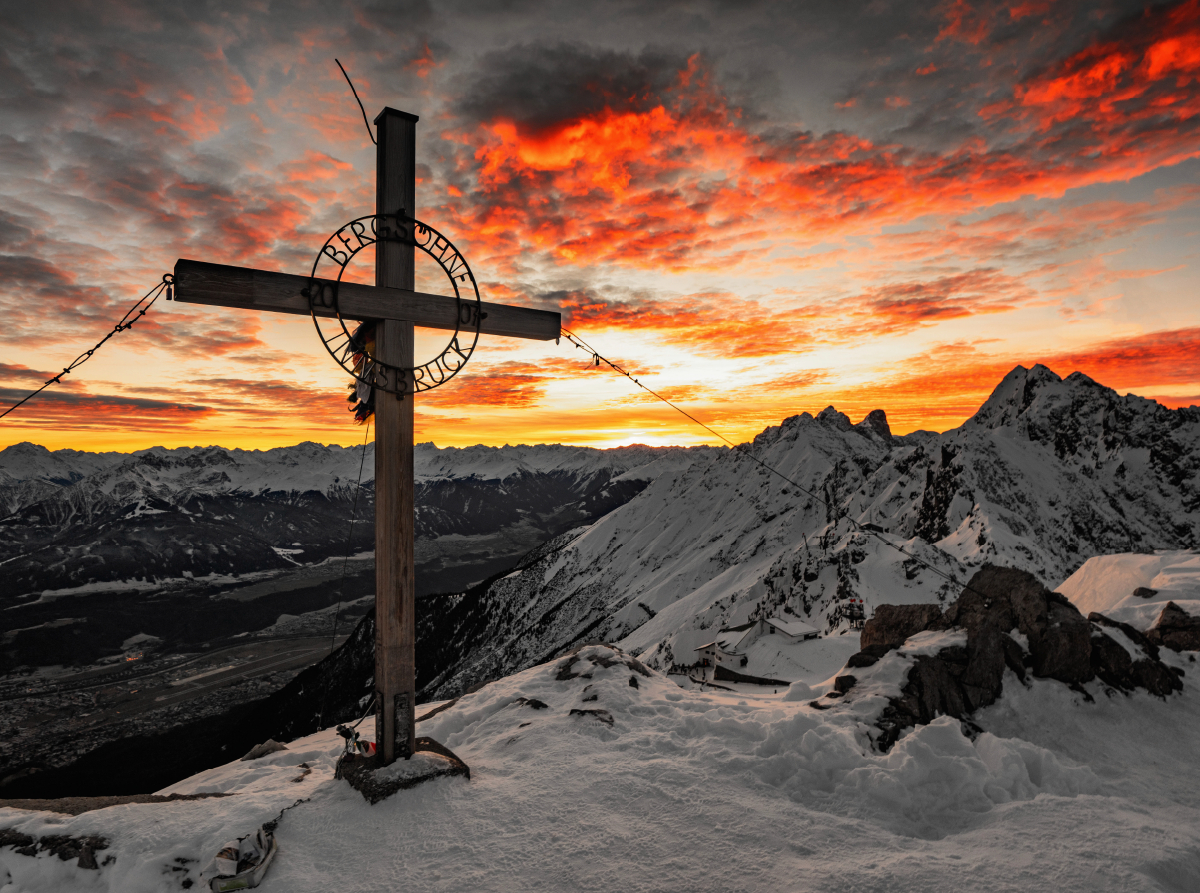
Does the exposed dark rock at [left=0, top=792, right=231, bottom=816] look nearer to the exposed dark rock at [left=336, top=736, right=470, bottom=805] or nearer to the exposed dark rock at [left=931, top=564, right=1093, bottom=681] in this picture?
the exposed dark rock at [left=336, top=736, right=470, bottom=805]

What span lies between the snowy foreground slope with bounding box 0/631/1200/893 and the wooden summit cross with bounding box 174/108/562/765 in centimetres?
147

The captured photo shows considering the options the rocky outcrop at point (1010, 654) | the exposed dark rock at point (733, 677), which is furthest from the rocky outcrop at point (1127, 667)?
the exposed dark rock at point (733, 677)

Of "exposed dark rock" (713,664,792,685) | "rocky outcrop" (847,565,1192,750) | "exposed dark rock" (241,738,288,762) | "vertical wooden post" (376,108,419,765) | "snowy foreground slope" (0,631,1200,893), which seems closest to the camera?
"snowy foreground slope" (0,631,1200,893)

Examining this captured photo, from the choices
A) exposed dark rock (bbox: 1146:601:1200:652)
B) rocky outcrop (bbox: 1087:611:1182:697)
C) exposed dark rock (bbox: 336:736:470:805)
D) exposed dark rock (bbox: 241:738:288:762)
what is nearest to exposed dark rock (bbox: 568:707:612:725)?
exposed dark rock (bbox: 336:736:470:805)

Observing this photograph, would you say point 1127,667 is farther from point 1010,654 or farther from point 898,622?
point 898,622

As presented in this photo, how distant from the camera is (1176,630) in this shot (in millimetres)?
13477

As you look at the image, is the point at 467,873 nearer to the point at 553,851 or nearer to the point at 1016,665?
the point at 553,851

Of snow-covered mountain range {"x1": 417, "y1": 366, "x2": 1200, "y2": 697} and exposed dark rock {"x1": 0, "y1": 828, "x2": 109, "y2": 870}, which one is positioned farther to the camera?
snow-covered mountain range {"x1": 417, "y1": 366, "x2": 1200, "y2": 697}

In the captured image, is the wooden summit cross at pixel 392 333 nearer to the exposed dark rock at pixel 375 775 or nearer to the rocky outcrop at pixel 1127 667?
the exposed dark rock at pixel 375 775

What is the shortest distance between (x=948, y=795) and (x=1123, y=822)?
1685 mm

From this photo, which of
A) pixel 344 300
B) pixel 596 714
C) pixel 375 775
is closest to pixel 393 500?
pixel 344 300

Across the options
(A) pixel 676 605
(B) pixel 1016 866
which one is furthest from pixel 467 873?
(A) pixel 676 605

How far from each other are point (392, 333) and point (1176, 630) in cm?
1836

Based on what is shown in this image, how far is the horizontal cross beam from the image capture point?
274 inches
